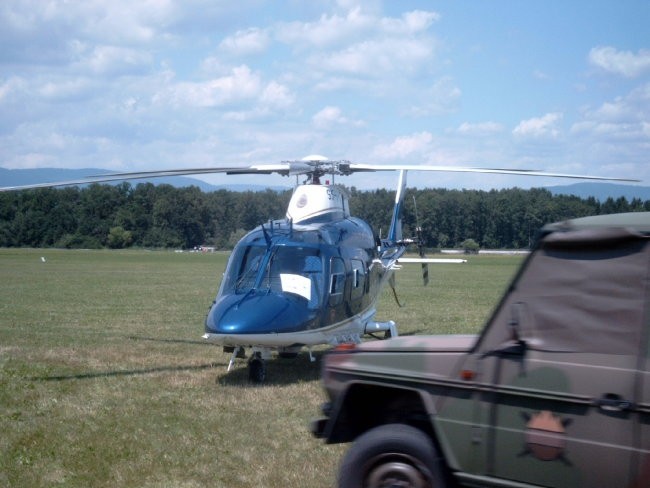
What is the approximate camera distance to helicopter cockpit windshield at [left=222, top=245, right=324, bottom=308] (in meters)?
10.9

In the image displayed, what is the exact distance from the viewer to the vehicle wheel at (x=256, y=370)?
10609 mm

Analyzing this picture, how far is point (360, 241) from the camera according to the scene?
13.0 m

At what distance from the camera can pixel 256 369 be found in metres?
10.6

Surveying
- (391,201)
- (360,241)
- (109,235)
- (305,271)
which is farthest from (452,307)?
(109,235)

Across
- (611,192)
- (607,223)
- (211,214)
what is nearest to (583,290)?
(607,223)

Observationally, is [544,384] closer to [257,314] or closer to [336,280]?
[257,314]

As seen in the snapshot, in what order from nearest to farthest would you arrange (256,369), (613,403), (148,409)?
(613,403), (148,409), (256,369)

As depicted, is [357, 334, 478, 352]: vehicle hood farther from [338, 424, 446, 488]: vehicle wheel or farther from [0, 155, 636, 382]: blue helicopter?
[0, 155, 636, 382]: blue helicopter

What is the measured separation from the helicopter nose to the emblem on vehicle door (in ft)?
19.0

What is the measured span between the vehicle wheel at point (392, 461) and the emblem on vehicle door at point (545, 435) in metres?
0.60

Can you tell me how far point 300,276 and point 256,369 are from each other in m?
1.35

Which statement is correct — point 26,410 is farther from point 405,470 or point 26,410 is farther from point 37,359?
point 405,470

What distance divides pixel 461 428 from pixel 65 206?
87014 millimetres

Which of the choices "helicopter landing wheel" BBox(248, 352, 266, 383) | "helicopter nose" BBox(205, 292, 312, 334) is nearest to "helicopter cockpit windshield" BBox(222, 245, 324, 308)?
"helicopter nose" BBox(205, 292, 312, 334)
